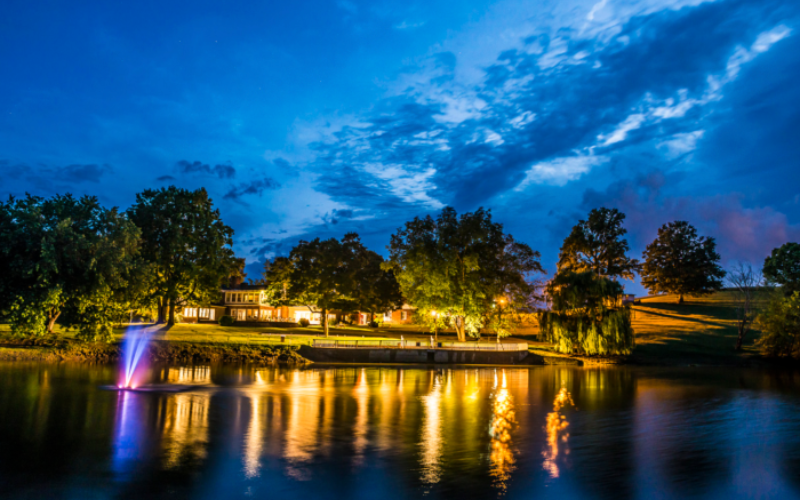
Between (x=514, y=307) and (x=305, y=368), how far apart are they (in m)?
29.2

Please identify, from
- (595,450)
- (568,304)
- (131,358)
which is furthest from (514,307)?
(595,450)

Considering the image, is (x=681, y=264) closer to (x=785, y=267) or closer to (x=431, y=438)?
(x=785, y=267)

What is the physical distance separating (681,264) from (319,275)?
6916 cm

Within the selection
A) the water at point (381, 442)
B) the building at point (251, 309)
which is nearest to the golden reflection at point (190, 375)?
the water at point (381, 442)

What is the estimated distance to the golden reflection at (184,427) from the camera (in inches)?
539

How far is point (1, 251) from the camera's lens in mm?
30406

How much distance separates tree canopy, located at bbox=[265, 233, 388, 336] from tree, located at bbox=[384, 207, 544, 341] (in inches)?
328

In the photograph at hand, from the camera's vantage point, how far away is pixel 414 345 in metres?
50.8

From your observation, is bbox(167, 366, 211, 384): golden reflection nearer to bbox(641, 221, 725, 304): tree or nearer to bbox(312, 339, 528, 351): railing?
bbox(312, 339, 528, 351): railing

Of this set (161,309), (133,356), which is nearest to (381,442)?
(133,356)

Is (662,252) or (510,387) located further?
(662,252)

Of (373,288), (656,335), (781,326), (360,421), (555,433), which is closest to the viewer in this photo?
(555,433)

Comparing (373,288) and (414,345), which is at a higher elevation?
(373,288)

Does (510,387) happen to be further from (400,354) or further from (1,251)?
(1,251)
